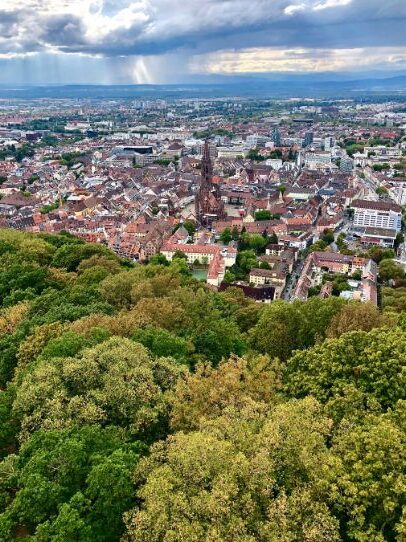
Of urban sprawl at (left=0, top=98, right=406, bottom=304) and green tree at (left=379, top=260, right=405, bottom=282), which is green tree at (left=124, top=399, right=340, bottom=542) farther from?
green tree at (left=379, top=260, right=405, bottom=282)

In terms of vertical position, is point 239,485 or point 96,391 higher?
point 239,485

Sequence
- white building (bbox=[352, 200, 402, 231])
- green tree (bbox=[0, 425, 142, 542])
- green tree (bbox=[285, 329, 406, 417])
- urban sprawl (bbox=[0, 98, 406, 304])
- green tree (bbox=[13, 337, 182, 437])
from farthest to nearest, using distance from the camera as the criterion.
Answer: white building (bbox=[352, 200, 402, 231]) < urban sprawl (bbox=[0, 98, 406, 304]) < green tree (bbox=[13, 337, 182, 437]) < green tree (bbox=[285, 329, 406, 417]) < green tree (bbox=[0, 425, 142, 542])

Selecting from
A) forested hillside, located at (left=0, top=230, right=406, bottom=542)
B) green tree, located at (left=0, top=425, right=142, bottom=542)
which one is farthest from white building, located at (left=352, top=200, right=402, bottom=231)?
green tree, located at (left=0, top=425, right=142, bottom=542)

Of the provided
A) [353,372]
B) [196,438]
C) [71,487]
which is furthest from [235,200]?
[71,487]

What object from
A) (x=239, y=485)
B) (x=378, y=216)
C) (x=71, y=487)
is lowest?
(x=378, y=216)

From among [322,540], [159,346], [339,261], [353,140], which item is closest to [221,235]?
[339,261]

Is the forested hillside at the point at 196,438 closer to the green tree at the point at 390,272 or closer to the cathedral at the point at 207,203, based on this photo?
the green tree at the point at 390,272

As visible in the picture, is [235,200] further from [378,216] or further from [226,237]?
[378,216]

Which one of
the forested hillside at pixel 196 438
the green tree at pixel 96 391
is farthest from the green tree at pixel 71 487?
the green tree at pixel 96 391

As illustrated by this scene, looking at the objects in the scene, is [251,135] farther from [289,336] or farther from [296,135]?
[289,336]
